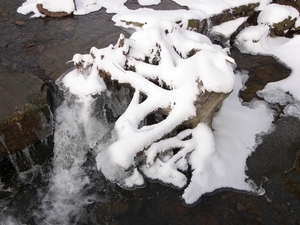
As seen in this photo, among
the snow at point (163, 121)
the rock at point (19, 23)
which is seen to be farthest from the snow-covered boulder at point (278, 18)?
the rock at point (19, 23)

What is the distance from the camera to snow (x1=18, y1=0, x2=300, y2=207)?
3721 millimetres

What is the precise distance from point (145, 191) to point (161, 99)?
1.48 meters

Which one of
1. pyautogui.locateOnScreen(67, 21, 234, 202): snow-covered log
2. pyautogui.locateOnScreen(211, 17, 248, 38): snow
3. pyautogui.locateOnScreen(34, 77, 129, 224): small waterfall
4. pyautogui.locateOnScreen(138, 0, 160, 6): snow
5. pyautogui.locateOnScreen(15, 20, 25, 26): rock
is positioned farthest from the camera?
pyautogui.locateOnScreen(138, 0, 160, 6): snow

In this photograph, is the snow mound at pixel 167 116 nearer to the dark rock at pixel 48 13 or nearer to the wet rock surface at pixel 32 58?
the wet rock surface at pixel 32 58

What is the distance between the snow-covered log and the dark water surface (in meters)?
0.36

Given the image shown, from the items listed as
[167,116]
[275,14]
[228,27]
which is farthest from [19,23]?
[275,14]

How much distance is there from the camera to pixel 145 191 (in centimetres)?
400

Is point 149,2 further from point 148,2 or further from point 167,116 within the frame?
point 167,116

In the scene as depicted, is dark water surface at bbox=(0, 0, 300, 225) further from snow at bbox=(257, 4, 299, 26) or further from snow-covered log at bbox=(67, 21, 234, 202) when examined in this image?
snow at bbox=(257, 4, 299, 26)

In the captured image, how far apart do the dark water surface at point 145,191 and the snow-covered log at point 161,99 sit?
0.36 m

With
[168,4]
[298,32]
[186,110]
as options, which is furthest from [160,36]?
[298,32]

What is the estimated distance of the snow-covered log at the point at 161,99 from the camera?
12.0ft

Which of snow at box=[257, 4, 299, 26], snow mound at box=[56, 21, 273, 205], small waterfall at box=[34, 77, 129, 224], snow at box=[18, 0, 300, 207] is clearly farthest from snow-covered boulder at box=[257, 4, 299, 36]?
small waterfall at box=[34, 77, 129, 224]

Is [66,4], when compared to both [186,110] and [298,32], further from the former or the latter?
[298,32]
